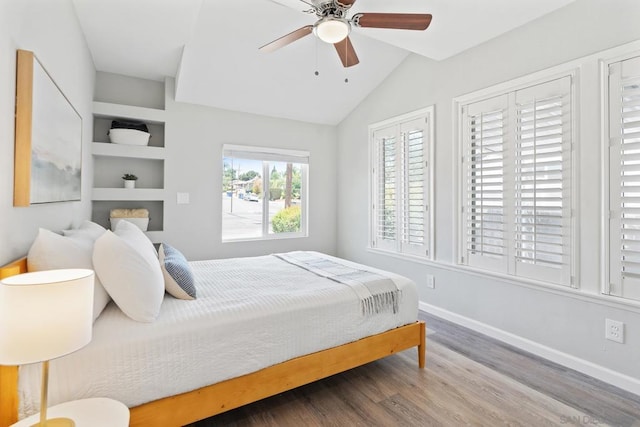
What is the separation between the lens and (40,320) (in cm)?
94

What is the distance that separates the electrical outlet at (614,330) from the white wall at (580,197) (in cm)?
3

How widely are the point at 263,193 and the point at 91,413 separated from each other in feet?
10.9

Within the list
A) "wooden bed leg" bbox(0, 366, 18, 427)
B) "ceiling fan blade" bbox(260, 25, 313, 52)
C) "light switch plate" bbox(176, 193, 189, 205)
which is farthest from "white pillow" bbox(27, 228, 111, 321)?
"light switch plate" bbox(176, 193, 189, 205)

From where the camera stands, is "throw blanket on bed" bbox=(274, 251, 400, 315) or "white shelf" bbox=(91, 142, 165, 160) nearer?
"throw blanket on bed" bbox=(274, 251, 400, 315)

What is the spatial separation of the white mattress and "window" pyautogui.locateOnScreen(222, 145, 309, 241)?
1.85 m

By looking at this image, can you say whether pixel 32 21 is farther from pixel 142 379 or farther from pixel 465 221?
pixel 465 221

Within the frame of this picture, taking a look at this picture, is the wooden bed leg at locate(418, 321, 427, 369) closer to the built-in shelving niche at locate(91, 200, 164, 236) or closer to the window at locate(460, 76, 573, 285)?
the window at locate(460, 76, 573, 285)

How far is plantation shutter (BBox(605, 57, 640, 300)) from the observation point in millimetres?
2018

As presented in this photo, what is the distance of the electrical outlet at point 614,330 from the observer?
2090 mm

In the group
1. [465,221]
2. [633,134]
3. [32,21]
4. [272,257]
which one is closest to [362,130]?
[465,221]

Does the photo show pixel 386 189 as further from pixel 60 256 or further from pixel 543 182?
pixel 60 256

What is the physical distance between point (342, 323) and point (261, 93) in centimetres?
290

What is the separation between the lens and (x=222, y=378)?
1586 mm

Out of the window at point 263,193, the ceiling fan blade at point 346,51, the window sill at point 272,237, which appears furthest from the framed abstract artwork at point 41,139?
the window sill at point 272,237
